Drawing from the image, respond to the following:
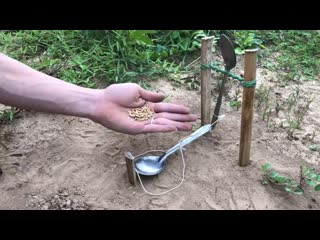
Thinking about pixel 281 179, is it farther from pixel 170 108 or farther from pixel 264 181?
pixel 170 108

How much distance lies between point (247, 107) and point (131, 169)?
716 millimetres

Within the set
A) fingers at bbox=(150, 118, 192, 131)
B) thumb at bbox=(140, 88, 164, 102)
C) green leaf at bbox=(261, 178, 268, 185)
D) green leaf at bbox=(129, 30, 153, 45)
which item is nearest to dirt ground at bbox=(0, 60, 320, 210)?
green leaf at bbox=(261, 178, 268, 185)

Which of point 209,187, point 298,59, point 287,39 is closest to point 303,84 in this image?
point 298,59

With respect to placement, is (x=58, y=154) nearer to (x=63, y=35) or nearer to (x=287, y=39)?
(x=63, y=35)

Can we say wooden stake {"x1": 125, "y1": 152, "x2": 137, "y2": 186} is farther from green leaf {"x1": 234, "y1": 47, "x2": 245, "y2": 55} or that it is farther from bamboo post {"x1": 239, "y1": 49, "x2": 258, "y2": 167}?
green leaf {"x1": 234, "y1": 47, "x2": 245, "y2": 55}

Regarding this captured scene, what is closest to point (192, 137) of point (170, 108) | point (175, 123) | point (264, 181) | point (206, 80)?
point (175, 123)

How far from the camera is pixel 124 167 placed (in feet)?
7.50

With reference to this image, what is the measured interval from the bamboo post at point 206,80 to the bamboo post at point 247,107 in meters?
0.38

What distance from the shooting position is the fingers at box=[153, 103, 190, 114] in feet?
7.94

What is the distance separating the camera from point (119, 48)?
3199 mm

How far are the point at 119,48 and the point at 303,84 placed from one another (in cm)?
153

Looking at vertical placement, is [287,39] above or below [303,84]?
above

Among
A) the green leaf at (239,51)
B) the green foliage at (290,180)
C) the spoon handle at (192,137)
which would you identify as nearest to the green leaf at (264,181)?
the green foliage at (290,180)

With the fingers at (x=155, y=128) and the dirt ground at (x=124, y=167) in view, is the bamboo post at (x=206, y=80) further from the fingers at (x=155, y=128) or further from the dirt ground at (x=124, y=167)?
the fingers at (x=155, y=128)
